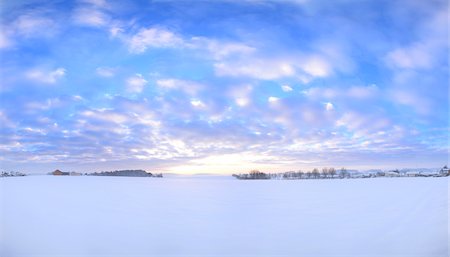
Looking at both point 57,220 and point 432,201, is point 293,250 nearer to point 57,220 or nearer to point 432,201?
point 57,220

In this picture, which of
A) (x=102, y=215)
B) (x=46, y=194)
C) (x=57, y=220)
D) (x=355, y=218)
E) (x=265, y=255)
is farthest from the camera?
(x=46, y=194)

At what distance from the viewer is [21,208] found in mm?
9320

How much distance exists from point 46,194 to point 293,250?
9.34 m

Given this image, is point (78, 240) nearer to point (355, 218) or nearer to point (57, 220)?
point (57, 220)

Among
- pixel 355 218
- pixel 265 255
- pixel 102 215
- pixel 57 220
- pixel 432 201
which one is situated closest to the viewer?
pixel 265 255

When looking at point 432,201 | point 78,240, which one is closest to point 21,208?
point 78,240

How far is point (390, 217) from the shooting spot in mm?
9867

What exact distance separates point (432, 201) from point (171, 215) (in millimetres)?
10392

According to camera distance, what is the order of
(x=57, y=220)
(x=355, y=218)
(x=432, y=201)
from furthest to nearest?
(x=432, y=201)
(x=355, y=218)
(x=57, y=220)

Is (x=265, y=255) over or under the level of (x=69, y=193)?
under

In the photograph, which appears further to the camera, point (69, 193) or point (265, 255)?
point (69, 193)

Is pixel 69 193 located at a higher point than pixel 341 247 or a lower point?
higher

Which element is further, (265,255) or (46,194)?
(46,194)

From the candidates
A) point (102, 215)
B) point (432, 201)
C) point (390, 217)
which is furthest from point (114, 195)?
point (432, 201)
